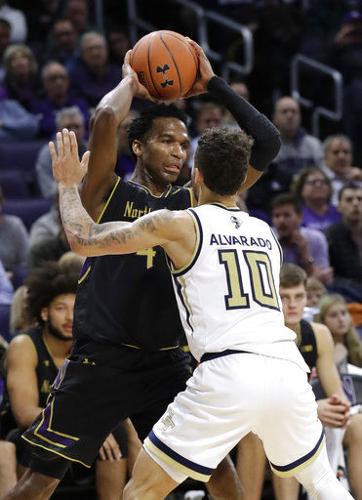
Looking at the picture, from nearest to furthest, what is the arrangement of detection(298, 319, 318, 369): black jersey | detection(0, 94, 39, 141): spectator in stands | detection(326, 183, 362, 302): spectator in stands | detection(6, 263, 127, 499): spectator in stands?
detection(6, 263, 127, 499): spectator in stands → detection(298, 319, 318, 369): black jersey → detection(326, 183, 362, 302): spectator in stands → detection(0, 94, 39, 141): spectator in stands

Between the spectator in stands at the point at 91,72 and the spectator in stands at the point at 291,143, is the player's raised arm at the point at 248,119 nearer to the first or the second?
the spectator in stands at the point at 291,143

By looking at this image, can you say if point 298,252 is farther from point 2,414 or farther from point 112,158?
point 112,158

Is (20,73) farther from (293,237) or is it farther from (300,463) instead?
(300,463)

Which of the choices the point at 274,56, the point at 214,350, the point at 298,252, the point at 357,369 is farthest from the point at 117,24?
the point at 214,350

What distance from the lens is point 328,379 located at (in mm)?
6305

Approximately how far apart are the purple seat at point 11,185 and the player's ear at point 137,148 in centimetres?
452

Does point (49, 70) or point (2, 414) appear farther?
point (49, 70)

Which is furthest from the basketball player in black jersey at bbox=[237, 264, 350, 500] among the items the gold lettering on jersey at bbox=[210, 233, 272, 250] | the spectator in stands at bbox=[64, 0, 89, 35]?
the spectator in stands at bbox=[64, 0, 89, 35]

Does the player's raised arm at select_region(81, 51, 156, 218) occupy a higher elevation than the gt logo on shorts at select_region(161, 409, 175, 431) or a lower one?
higher

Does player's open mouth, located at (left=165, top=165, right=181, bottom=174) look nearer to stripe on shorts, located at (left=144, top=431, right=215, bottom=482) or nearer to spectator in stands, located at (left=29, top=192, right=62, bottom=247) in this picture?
stripe on shorts, located at (left=144, top=431, right=215, bottom=482)

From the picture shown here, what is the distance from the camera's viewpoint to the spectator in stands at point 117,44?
11688 millimetres

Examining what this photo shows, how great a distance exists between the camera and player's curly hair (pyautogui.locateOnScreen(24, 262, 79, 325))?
239 inches

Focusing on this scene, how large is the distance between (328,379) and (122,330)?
1871 millimetres

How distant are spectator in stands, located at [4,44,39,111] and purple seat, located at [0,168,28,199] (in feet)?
3.49
